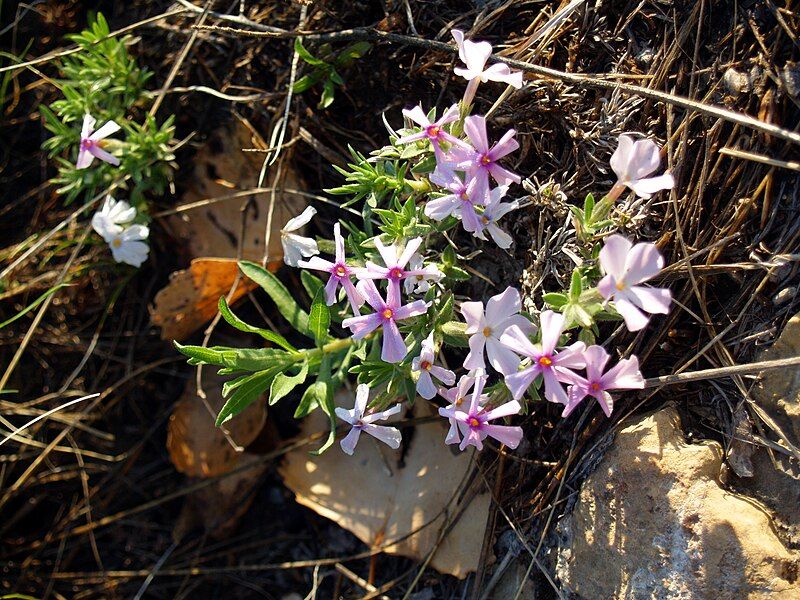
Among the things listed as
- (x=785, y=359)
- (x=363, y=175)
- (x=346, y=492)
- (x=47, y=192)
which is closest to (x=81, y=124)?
(x=47, y=192)

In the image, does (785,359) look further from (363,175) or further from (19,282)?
(19,282)

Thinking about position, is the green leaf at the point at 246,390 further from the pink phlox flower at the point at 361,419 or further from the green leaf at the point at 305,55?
the green leaf at the point at 305,55

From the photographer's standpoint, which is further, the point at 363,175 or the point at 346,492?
the point at 346,492

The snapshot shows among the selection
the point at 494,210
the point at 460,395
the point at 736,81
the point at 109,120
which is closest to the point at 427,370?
the point at 460,395

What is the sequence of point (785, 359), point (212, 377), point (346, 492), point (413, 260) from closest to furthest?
point (785, 359) < point (413, 260) < point (346, 492) < point (212, 377)

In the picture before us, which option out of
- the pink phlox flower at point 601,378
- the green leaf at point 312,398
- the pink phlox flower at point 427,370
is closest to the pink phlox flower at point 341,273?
the pink phlox flower at point 427,370

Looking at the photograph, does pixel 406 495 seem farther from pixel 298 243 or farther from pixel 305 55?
pixel 305 55
